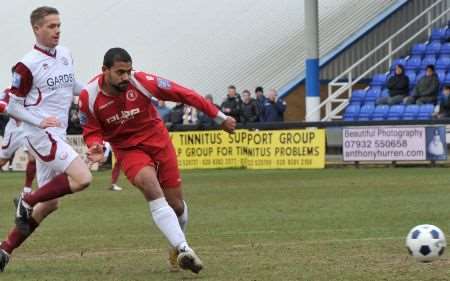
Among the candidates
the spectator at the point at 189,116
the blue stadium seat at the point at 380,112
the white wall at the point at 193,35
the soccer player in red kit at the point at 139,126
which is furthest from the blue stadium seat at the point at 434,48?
the soccer player in red kit at the point at 139,126

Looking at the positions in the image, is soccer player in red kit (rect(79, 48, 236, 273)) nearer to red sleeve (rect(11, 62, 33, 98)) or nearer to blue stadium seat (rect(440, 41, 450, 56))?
red sleeve (rect(11, 62, 33, 98))


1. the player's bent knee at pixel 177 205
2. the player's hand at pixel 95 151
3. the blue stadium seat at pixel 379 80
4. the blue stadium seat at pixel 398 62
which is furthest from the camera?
the blue stadium seat at pixel 379 80

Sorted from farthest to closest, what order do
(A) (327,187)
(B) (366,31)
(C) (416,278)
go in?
(B) (366,31) < (A) (327,187) < (C) (416,278)

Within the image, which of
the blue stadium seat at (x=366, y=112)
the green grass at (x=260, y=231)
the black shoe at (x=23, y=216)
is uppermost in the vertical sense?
the blue stadium seat at (x=366, y=112)

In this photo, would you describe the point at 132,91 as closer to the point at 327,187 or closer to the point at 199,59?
the point at 327,187

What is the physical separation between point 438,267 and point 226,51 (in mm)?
29378

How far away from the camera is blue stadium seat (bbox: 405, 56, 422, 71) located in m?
33.0

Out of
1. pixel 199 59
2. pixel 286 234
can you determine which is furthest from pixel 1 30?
pixel 286 234

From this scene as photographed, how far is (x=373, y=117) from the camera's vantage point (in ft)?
102

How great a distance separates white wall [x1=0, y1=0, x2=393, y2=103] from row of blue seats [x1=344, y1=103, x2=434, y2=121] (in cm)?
449

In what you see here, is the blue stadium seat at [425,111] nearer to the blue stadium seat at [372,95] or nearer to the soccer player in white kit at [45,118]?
the blue stadium seat at [372,95]

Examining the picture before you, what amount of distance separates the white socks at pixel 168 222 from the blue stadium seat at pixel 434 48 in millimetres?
24586

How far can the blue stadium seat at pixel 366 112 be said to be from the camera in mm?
31484

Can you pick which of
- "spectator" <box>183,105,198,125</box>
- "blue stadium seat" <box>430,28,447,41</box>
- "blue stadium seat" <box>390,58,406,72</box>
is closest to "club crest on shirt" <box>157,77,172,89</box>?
"spectator" <box>183,105,198,125</box>
